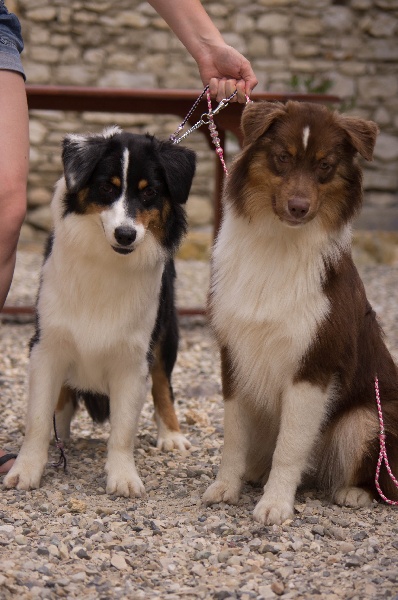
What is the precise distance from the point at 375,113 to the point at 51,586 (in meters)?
9.06

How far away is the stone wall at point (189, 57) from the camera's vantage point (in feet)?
33.1

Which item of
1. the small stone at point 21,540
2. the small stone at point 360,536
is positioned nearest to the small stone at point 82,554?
the small stone at point 21,540

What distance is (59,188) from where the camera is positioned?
131 inches

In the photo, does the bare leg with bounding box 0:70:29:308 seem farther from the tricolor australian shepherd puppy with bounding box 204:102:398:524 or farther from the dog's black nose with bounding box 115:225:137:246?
the tricolor australian shepherd puppy with bounding box 204:102:398:524

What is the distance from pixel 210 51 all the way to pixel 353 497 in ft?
5.91

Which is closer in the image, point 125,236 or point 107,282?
point 125,236

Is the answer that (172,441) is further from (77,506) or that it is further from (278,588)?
(278,588)

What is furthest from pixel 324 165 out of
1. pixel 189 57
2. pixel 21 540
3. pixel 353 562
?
pixel 189 57

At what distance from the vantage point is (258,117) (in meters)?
2.92

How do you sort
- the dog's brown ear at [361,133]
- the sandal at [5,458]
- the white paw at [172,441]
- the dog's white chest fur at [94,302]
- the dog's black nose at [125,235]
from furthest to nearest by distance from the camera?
1. the white paw at [172,441]
2. the sandal at [5,458]
3. the dog's white chest fur at [94,302]
4. the dog's black nose at [125,235]
5. the dog's brown ear at [361,133]

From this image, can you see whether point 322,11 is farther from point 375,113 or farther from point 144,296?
point 144,296

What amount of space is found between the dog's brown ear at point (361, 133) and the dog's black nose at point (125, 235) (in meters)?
0.78

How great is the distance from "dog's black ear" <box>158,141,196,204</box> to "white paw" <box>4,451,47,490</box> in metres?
1.10

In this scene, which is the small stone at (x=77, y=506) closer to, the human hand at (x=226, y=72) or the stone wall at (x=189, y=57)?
the human hand at (x=226, y=72)
